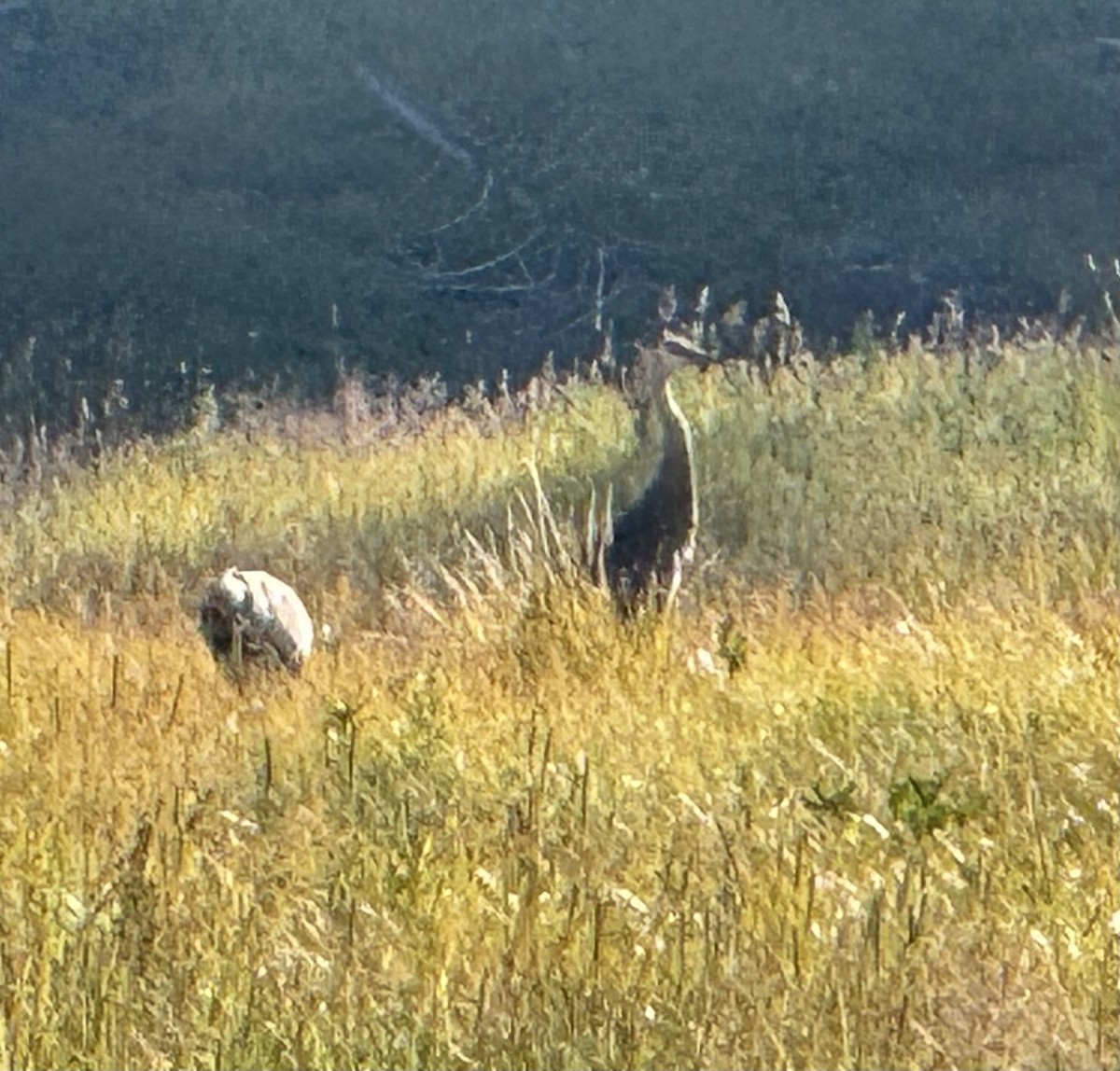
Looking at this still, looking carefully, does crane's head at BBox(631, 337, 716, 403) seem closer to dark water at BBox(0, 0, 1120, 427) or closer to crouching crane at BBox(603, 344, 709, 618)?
crouching crane at BBox(603, 344, 709, 618)

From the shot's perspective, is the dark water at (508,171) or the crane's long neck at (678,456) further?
the dark water at (508,171)

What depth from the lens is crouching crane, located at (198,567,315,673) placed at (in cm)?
483

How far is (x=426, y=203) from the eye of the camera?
18516 mm

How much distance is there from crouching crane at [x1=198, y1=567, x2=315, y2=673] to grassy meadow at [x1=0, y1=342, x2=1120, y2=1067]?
88 mm

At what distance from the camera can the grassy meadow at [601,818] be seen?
8.00 feet

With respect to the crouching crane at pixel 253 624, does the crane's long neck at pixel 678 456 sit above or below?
above

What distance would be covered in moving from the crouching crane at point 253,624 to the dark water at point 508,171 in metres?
9.18

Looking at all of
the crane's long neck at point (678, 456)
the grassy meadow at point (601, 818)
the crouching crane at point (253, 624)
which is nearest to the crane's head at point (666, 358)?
the crane's long neck at point (678, 456)

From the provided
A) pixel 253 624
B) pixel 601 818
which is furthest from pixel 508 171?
pixel 601 818

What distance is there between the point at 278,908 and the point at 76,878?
1.08ft

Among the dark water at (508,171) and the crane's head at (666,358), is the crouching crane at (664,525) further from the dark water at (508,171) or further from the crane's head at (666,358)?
the dark water at (508,171)

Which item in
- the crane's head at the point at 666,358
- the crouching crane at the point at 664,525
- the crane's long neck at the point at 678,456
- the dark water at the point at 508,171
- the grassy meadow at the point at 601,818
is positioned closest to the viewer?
the grassy meadow at the point at 601,818

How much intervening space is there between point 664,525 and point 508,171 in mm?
14221

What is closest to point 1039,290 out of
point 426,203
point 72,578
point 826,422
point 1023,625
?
point 426,203
